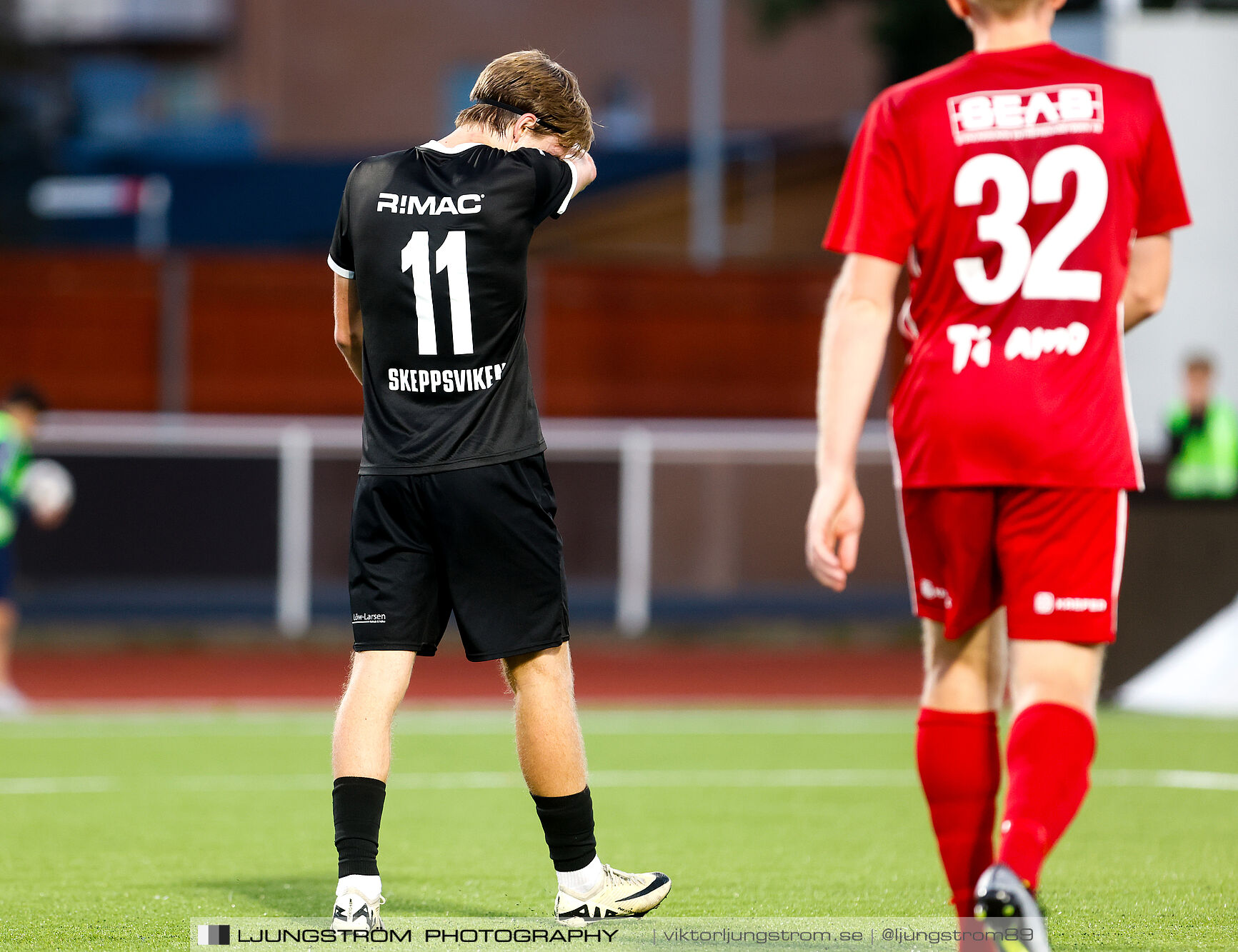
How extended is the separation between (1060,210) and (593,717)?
8.07 metres

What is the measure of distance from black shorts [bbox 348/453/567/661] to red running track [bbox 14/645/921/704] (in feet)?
27.4

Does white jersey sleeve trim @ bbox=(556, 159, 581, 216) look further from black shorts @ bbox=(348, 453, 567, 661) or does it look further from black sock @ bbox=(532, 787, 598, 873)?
black sock @ bbox=(532, 787, 598, 873)

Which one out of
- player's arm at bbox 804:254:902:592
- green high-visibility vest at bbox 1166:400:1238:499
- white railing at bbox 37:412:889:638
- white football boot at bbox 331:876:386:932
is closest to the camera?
player's arm at bbox 804:254:902:592

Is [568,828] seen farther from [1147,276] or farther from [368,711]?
[1147,276]

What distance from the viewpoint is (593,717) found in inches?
445

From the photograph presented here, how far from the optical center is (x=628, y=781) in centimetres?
820

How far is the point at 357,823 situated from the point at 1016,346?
6.15ft

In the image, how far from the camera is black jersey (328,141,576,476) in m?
4.35

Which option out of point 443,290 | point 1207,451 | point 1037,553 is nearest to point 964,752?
point 1037,553

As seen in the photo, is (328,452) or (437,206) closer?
(437,206)

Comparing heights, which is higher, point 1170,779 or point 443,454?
point 443,454

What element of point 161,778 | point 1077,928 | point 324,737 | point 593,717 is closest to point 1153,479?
point 593,717

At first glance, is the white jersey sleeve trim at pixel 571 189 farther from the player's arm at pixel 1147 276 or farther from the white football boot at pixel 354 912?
the white football boot at pixel 354 912

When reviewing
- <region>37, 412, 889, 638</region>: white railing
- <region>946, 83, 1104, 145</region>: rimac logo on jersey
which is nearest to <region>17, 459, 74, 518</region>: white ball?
<region>37, 412, 889, 638</region>: white railing
